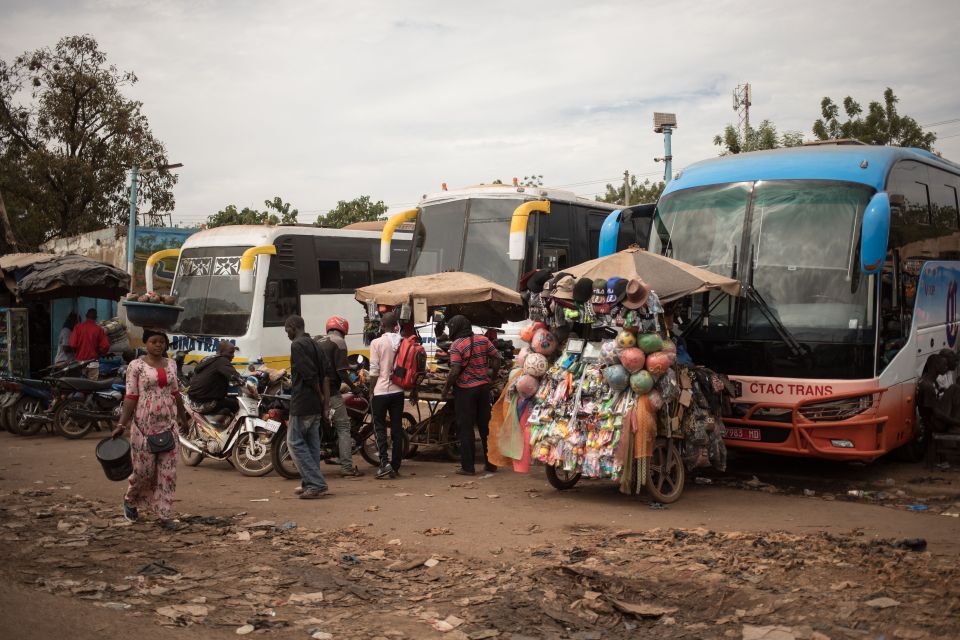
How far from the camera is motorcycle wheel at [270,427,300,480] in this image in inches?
389

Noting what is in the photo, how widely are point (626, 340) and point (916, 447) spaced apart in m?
4.94

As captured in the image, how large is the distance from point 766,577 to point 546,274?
474 cm

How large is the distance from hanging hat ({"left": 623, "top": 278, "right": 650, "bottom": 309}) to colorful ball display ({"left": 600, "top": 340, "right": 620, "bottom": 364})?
40 cm

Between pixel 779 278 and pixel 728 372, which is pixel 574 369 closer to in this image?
pixel 728 372

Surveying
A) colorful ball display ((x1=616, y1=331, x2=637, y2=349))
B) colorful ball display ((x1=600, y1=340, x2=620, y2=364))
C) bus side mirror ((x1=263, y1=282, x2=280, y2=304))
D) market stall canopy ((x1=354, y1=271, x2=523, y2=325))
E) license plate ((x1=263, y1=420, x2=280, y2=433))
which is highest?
bus side mirror ((x1=263, y1=282, x2=280, y2=304))

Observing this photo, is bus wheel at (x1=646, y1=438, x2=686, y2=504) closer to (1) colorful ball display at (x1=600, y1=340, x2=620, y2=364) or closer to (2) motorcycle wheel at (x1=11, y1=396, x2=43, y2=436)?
(1) colorful ball display at (x1=600, y1=340, x2=620, y2=364)

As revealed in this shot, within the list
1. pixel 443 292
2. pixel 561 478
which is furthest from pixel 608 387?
pixel 443 292

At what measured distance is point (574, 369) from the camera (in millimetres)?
8812

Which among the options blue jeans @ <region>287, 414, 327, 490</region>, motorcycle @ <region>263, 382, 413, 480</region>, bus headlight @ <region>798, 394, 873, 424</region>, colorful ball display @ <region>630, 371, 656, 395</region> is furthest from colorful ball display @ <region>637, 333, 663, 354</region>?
motorcycle @ <region>263, 382, 413, 480</region>

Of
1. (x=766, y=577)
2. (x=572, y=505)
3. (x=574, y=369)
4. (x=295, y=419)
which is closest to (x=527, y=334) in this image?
(x=574, y=369)

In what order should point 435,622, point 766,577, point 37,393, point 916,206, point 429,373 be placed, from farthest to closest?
point 37,393 < point 429,373 < point 916,206 < point 766,577 < point 435,622

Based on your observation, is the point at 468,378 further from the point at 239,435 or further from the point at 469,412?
the point at 239,435

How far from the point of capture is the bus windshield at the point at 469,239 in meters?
14.1

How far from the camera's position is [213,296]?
16297mm
